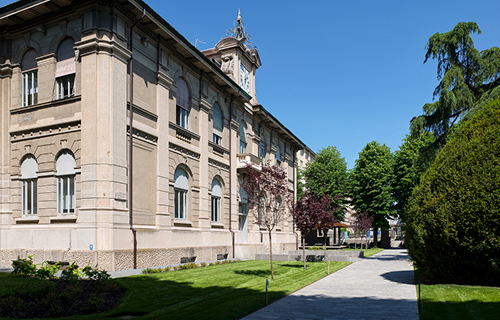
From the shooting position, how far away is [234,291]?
1416cm

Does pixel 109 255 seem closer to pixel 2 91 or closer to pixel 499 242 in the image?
pixel 2 91

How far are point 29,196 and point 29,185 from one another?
1.80 ft

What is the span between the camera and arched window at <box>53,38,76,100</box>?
774 inches

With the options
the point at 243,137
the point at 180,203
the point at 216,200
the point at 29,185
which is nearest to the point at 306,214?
the point at 180,203

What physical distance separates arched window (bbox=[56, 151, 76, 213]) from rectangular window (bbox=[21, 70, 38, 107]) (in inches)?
157

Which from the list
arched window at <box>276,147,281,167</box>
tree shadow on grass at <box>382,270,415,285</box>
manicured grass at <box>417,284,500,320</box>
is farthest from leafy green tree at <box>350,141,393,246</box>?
manicured grass at <box>417,284,500,320</box>

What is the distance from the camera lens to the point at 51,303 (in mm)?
10570

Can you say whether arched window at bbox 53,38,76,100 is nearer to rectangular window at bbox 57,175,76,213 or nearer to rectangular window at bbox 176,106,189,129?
rectangular window at bbox 57,175,76,213

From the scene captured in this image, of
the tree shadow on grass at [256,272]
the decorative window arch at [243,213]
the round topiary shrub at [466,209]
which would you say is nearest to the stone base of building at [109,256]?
the tree shadow on grass at [256,272]

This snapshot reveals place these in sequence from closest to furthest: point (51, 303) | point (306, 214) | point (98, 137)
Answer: point (51, 303), point (98, 137), point (306, 214)

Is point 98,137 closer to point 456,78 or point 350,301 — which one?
point 350,301

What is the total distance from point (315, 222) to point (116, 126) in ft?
37.2

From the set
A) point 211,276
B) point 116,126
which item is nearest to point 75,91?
point 116,126

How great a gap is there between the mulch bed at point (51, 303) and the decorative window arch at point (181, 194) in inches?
462
